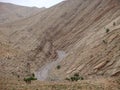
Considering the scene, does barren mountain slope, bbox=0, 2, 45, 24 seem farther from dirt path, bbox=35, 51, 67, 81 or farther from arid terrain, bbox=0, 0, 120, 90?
dirt path, bbox=35, 51, 67, 81

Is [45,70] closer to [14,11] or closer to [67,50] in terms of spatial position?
[67,50]

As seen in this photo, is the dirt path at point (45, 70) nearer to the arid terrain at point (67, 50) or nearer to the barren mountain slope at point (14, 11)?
the arid terrain at point (67, 50)

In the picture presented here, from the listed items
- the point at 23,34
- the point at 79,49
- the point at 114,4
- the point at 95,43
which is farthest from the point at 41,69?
the point at 23,34

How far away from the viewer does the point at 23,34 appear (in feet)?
215

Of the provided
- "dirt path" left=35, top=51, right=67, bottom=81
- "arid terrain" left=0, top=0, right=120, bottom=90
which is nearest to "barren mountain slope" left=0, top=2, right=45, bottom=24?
"arid terrain" left=0, top=0, right=120, bottom=90

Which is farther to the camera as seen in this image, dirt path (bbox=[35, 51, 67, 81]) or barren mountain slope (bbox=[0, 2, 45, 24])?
barren mountain slope (bbox=[0, 2, 45, 24])

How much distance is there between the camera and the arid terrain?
26.7 m

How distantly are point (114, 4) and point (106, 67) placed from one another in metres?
21.2

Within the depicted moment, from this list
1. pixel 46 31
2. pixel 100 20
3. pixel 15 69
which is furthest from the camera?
pixel 46 31

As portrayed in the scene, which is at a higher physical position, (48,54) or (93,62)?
(48,54)

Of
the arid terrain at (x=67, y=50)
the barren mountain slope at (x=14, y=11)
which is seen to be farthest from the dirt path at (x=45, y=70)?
the barren mountain slope at (x=14, y=11)

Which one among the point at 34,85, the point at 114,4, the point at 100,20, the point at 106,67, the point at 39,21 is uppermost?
the point at 39,21

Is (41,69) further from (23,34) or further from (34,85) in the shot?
(23,34)

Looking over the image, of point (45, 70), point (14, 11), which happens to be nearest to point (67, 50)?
point (45, 70)
